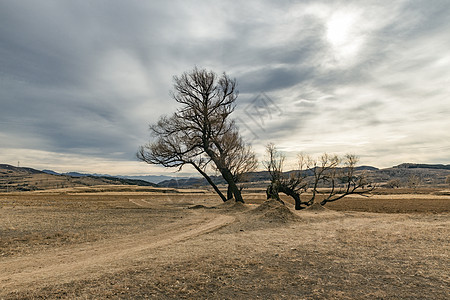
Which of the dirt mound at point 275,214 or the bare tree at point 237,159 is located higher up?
the bare tree at point 237,159

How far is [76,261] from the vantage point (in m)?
8.90

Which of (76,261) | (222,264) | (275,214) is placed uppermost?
(275,214)

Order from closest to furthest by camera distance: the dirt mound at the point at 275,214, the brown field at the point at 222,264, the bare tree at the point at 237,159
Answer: the brown field at the point at 222,264
the dirt mound at the point at 275,214
the bare tree at the point at 237,159

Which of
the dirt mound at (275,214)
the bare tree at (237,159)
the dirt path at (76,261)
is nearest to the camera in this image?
the dirt path at (76,261)

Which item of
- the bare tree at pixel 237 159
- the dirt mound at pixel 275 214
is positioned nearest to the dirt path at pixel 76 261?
the dirt mound at pixel 275 214

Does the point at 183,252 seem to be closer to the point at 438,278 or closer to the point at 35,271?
the point at 35,271

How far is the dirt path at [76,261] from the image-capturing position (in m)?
6.86

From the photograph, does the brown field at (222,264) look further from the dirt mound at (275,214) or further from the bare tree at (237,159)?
the bare tree at (237,159)

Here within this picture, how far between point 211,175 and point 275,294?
29.5 meters

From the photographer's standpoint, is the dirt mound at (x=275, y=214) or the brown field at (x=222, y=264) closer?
the brown field at (x=222, y=264)

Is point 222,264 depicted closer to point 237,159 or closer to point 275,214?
point 275,214

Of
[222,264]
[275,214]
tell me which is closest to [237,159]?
[275,214]

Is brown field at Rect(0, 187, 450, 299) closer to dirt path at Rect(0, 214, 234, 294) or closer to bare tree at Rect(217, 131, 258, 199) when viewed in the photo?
dirt path at Rect(0, 214, 234, 294)

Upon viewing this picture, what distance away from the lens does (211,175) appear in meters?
35.4
